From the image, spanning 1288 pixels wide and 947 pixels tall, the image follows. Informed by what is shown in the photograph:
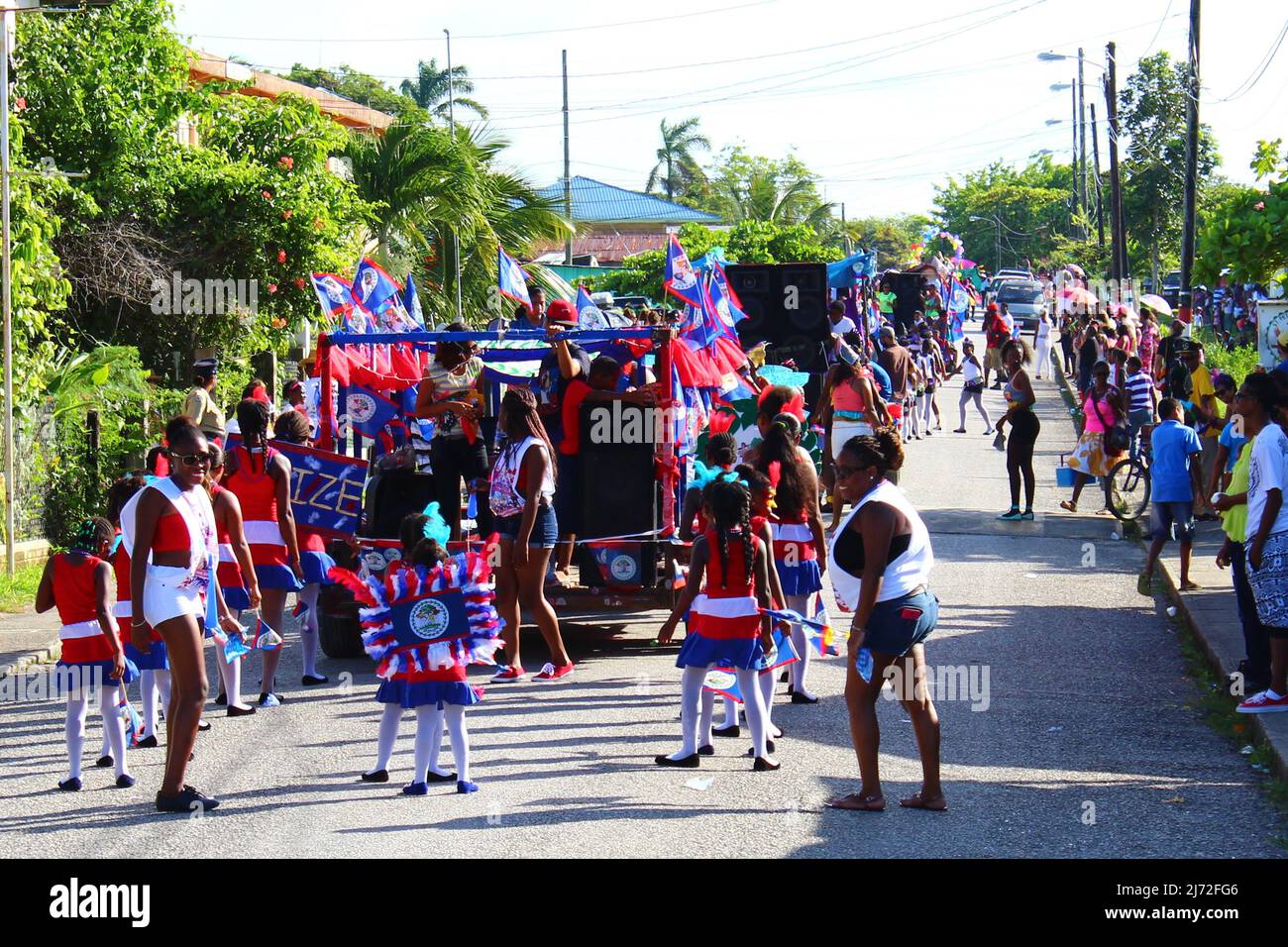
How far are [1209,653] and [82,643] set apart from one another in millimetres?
7088

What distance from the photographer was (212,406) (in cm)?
1494

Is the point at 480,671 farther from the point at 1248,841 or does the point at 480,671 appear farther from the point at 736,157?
the point at 736,157

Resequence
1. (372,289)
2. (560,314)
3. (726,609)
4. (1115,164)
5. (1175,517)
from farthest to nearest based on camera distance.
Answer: (1115,164), (1175,517), (372,289), (560,314), (726,609)

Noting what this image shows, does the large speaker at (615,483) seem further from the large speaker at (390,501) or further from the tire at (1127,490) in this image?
the tire at (1127,490)

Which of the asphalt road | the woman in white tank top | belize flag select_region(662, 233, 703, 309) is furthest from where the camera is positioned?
belize flag select_region(662, 233, 703, 309)

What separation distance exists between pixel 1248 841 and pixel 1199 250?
8.37 m

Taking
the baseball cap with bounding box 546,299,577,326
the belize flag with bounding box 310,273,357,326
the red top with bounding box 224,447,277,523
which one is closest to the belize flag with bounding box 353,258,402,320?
the belize flag with bounding box 310,273,357,326

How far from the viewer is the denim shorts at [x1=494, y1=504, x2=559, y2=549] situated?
9.95 meters

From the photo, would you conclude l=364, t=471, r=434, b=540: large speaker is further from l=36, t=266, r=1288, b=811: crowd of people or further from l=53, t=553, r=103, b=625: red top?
l=53, t=553, r=103, b=625: red top

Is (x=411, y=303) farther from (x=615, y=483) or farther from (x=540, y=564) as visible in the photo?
(x=540, y=564)

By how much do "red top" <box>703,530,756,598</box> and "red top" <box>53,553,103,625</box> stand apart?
3.01m

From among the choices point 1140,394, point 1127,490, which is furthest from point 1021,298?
point 1127,490

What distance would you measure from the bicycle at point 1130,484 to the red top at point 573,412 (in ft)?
28.1

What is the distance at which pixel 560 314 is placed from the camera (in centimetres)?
1212
